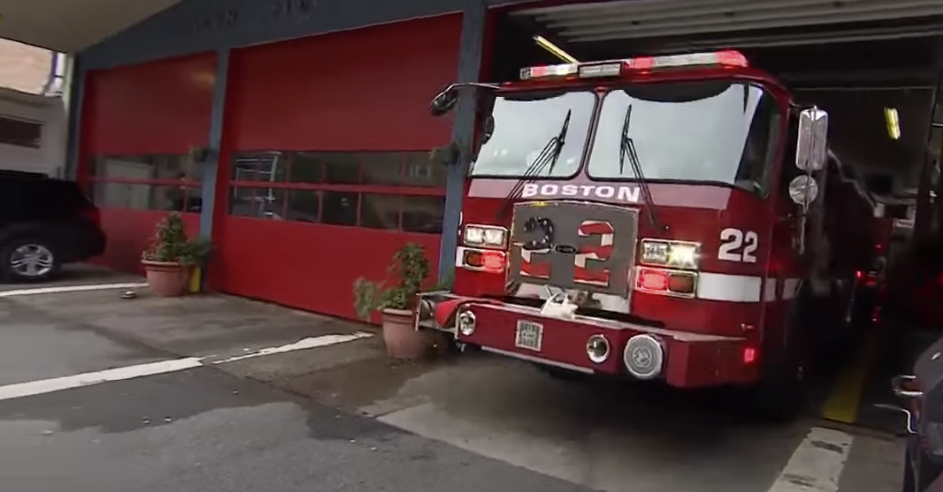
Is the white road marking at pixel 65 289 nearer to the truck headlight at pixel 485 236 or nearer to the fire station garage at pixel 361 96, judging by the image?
the fire station garage at pixel 361 96

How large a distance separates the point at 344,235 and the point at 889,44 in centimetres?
669

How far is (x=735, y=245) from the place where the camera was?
16.3 ft

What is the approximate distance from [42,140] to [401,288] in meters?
11.1

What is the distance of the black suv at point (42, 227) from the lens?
38.5 feet

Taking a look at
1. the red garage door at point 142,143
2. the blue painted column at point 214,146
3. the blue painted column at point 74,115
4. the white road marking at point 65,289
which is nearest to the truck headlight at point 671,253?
the blue painted column at point 214,146

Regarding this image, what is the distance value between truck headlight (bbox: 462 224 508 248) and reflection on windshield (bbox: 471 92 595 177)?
1.38 ft

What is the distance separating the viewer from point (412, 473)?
4.72 m

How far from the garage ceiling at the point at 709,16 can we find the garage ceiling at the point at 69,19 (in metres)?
7.03

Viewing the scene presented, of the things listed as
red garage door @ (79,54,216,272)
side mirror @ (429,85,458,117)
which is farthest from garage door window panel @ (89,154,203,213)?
side mirror @ (429,85,458,117)

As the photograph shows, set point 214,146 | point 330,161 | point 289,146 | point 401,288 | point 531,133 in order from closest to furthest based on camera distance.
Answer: point 531,133, point 401,288, point 330,161, point 289,146, point 214,146

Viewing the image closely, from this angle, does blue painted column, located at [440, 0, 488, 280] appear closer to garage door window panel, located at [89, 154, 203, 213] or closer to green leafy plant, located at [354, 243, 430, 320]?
green leafy plant, located at [354, 243, 430, 320]

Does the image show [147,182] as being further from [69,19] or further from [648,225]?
[648,225]

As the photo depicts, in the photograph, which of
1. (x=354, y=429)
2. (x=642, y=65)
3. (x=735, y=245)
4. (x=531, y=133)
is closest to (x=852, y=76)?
(x=642, y=65)

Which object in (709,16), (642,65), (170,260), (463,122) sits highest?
(709,16)
